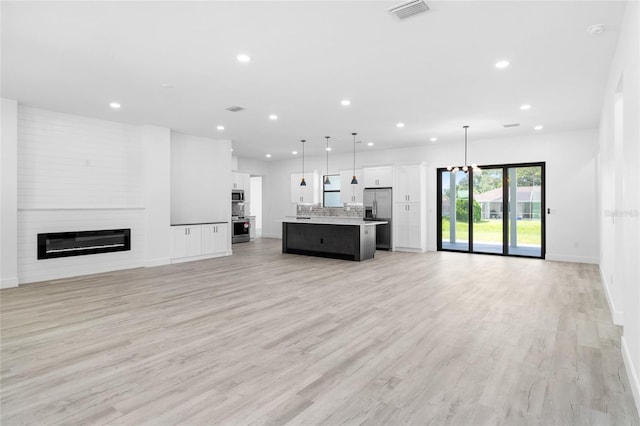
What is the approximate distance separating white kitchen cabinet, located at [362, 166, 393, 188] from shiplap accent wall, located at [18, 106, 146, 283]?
6012 millimetres

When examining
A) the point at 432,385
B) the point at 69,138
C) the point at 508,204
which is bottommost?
the point at 432,385

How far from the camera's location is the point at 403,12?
2996mm

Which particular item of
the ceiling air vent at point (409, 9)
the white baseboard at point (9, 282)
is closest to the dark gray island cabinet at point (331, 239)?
the ceiling air vent at point (409, 9)

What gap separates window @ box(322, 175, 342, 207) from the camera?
11.9m

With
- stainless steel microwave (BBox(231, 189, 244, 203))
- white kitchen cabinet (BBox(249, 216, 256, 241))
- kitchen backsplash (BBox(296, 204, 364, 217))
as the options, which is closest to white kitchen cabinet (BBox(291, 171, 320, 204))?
kitchen backsplash (BBox(296, 204, 364, 217))

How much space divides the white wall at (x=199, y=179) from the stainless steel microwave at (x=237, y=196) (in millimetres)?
2551

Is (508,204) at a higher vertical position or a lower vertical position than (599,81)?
lower

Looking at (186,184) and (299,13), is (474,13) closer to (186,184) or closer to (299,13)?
(299,13)

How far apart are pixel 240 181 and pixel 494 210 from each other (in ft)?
25.5

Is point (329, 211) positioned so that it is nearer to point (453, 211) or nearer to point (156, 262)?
point (453, 211)

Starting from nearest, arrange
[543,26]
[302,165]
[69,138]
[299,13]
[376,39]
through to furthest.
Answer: [299,13] < [543,26] < [376,39] < [69,138] < [302,165]

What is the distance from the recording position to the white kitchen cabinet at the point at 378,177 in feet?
32.9

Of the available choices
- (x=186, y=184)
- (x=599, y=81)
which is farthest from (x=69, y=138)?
(x=599, y=81)

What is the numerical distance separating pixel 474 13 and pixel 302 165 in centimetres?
940
